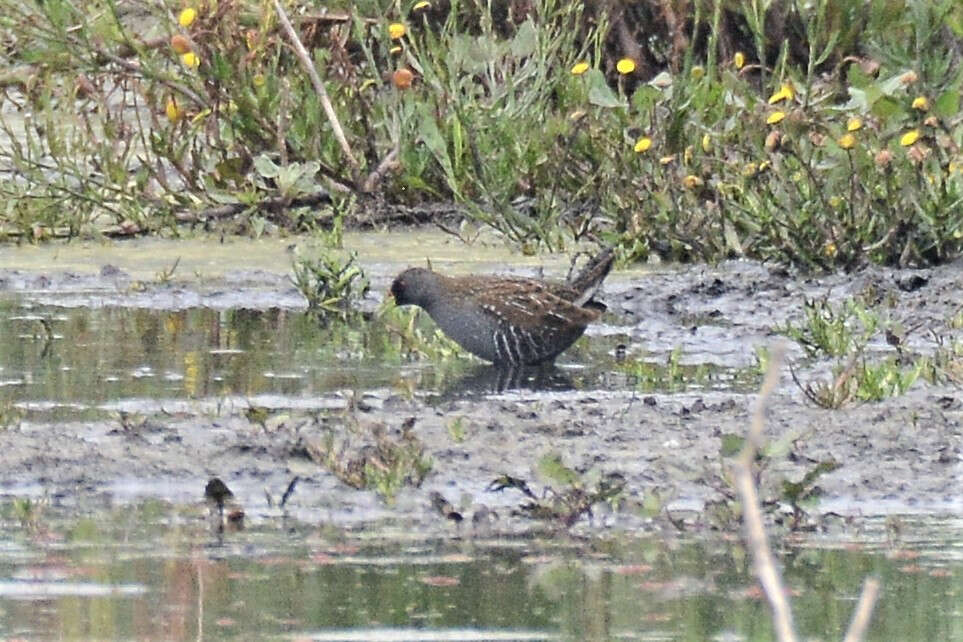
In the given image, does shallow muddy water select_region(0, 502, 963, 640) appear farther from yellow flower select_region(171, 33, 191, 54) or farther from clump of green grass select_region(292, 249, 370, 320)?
yellow flower select_region(171, 33, 191, 54)

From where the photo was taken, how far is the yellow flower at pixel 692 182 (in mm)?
9117

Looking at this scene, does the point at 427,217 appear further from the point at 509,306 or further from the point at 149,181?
the point at 509,306

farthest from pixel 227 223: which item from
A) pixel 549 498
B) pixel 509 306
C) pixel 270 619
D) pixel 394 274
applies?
pixel 270 619

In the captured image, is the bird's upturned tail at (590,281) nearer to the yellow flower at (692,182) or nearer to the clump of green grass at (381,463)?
the yellow flower at (692,182)

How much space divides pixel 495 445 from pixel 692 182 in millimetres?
3551

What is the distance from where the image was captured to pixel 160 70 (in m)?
11.0

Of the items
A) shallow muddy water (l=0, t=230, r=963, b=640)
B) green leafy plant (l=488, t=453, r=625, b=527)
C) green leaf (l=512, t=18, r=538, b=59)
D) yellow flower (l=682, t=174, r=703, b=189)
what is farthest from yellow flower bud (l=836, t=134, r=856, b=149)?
green leafy plant (l=488, t=453, r=625, b=527)

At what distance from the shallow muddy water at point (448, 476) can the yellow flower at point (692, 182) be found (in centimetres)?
40

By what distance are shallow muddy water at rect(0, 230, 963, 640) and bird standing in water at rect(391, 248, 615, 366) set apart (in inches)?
4.6

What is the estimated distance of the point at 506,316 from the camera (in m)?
7.51

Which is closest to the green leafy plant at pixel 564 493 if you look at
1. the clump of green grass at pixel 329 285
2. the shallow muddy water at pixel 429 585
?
the shallow muddy water at pixel 429 585

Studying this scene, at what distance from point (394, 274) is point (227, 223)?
Result: 136 centimetres

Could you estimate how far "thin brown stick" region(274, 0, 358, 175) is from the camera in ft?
33.8

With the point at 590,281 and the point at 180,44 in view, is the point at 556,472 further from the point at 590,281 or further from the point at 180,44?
the point at 180,44
